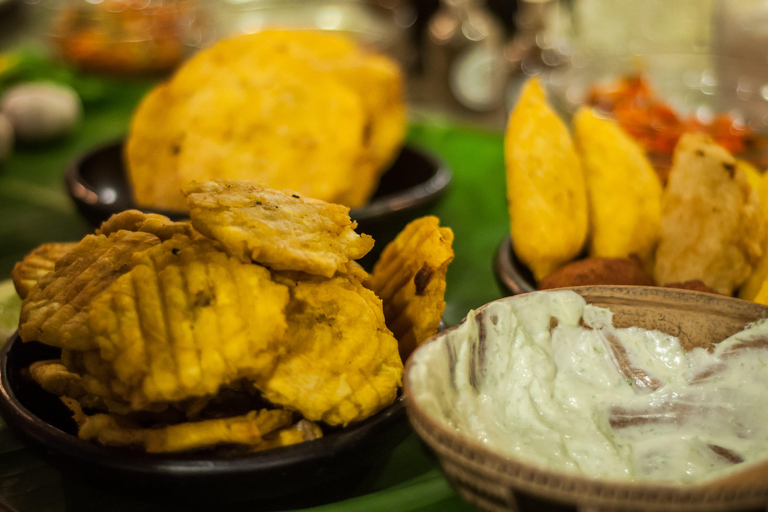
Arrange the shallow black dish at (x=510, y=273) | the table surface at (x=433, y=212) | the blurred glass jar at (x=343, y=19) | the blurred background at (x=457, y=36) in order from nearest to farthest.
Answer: the table surface at (x=433, y=212), the shallow black dish at (x=510, y=273), the blurred background at (x=457, y=36), the blurred glass jar at (x=343, y=19)

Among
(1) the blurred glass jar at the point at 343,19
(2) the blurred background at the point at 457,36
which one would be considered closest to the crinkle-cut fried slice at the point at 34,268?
(2) the blurred background at the point at 457,36

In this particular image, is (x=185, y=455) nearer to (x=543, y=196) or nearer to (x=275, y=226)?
(x=275, y=226)

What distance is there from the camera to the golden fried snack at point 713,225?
941mm

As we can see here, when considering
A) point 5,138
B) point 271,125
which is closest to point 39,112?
point 5,138

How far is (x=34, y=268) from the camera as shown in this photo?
34.9 inches

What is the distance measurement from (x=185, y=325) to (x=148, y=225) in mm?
187

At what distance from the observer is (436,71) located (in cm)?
275

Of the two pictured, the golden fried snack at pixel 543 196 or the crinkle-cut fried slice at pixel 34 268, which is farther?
the golden fried snack at pixel 543 196

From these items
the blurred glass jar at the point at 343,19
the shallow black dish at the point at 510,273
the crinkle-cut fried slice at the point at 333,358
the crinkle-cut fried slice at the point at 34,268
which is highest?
the crinkle-cut fried slice at the point at 333,358

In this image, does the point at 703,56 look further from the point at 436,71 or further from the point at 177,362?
the point at 177,362

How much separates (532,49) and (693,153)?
6.46 ft

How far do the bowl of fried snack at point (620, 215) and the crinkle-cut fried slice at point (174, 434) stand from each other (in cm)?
45

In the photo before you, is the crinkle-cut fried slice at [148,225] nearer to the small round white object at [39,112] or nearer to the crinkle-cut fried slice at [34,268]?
the crinkle-cut fried slice at [34,268]

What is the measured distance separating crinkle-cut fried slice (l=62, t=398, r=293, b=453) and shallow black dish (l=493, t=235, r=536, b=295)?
444 millimetres
